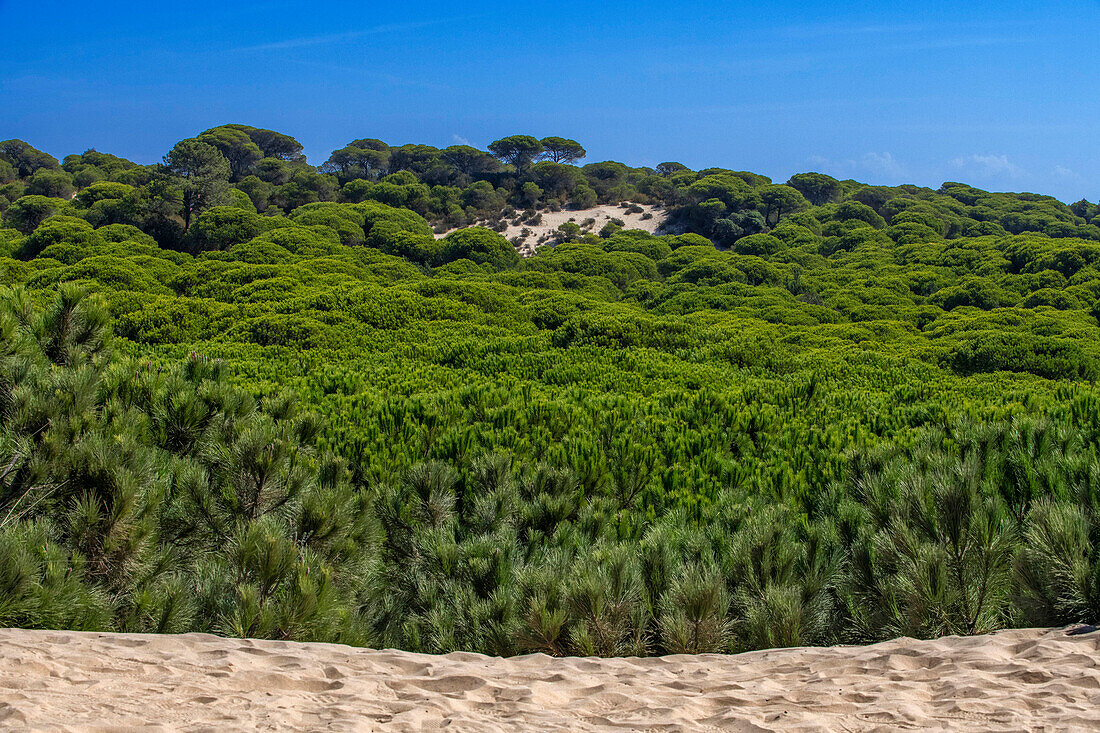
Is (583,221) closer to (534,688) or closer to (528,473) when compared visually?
(528,473)

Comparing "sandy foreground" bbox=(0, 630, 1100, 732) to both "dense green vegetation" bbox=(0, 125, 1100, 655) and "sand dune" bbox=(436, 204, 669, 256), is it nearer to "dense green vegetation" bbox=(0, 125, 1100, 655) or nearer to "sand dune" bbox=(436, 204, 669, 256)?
"dense green vegetation" bbox=(0, 125, 1100, 655)

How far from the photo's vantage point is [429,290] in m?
19.9

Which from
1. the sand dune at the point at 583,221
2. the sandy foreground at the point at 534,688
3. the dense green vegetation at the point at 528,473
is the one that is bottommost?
the sandy foreground at the point at 534,688

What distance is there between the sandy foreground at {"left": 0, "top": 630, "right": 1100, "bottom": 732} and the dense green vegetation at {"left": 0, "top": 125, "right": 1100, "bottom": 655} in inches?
11.9

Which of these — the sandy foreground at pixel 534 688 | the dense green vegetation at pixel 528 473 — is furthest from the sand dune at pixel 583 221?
the sandy foreground at pixel 534 688

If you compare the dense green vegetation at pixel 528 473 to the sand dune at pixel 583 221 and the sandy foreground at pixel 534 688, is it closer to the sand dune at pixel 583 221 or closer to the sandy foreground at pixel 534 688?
the sandy foreground at pixel 534 688

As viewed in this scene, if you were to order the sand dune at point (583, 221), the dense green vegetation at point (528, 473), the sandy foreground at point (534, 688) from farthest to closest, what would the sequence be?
1. the sand dune at point (583, 221)
2. the dense green vegetation at point (528, 473)
3. the sandy foreground at point (534, 688)

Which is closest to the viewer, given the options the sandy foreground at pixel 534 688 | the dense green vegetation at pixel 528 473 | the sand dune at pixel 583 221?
the sandy foreground at pixel 534 688

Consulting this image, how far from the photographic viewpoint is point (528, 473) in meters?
5.69

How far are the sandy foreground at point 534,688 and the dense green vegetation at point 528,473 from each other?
1.00ft

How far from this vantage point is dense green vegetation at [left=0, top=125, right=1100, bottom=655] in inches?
142

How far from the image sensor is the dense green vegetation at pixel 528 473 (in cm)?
360

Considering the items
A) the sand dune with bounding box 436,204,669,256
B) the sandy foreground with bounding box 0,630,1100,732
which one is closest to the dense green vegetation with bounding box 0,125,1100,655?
the sandy foreground with bounding box 0,630,1100,732

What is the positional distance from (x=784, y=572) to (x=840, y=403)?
6608mm
